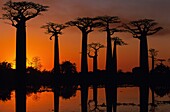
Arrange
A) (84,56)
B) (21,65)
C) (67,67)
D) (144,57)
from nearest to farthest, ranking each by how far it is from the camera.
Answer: (21,65)
(144,57)
(84,56)
(67,67)

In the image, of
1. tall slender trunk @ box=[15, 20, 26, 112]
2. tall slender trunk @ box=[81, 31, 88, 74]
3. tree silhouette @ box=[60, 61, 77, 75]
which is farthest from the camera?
tree silhouette @ box=[60, 61, 77, 75]

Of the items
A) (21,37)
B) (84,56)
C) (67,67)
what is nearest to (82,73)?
(84,56)

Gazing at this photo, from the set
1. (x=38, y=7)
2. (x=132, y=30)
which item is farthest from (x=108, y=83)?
(x=38, y=7)

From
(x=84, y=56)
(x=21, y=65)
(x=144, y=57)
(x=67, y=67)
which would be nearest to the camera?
(x=21, y=65)

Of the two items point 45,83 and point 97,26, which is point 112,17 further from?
point 45,83

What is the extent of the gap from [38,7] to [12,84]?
13.5 m

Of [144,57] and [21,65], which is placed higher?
[144,57]

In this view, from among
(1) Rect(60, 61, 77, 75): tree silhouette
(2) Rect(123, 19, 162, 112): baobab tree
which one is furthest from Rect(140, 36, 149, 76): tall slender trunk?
(1) Rect(60, 61, 77, 75): tree silhouette

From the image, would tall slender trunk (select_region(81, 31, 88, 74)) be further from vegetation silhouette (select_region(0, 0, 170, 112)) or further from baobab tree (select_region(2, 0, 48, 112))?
baobab tree (select_region(2, 0, 48, 112))

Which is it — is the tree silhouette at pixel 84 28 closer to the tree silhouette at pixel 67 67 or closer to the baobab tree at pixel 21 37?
the baobab tree at pixel 21 37

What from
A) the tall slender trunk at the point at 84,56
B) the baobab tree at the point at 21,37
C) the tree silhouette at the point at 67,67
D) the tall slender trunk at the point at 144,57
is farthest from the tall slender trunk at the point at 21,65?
the tree silhouette at the point at 67,67

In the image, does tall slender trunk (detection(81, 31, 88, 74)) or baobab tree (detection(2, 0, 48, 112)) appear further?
tall slender trunk (detection(81, 31, 88, 74))

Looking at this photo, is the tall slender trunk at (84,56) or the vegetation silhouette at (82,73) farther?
the tall slender trunk at (84,56)

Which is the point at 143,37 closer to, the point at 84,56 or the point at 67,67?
the point at 84,56
